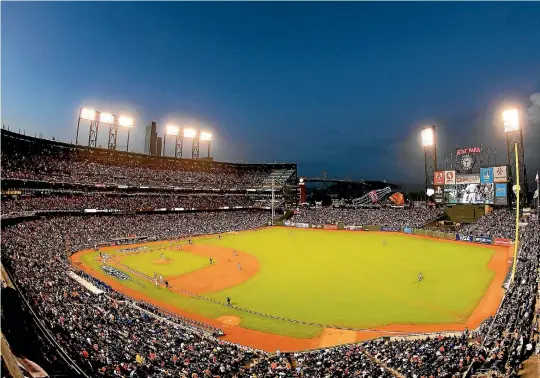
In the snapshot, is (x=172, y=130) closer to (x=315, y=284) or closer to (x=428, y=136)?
(x=428, y=136)

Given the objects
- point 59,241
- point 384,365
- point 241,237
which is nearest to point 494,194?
point 241,237

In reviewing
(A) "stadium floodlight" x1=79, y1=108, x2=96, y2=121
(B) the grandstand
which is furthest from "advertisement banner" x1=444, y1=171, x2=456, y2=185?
(A) "stadium floodlight" x1=79, y1=108, x2=96, y2=121

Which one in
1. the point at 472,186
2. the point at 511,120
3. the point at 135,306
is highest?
the point at 511,120

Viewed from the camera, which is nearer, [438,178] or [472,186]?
[472,186]

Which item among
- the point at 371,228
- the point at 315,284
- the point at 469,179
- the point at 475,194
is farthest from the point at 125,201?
the point at 475,194

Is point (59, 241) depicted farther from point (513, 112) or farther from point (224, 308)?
point (513, 112)

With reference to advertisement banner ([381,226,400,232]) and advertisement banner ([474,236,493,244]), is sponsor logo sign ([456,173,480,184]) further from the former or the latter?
advertisement banner ([381,226,400,232])
